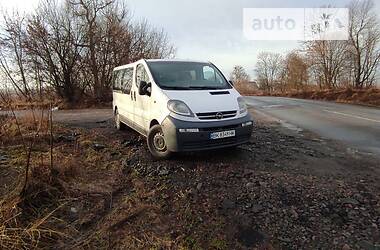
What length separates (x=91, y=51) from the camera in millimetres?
18750

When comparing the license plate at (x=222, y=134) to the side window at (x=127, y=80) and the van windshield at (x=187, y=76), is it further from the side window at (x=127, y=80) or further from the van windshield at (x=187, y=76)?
the side window at (x=127, y=80)

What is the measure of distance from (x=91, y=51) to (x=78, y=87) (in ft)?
8.16

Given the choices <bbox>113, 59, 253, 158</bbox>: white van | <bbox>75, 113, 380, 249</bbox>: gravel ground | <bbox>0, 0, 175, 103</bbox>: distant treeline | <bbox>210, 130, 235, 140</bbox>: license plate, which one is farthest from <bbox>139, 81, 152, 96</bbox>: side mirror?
<bbox>0, 0, 175, 103</bbox>: distant treeline

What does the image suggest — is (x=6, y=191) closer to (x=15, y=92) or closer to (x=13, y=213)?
(x=13, y=213)

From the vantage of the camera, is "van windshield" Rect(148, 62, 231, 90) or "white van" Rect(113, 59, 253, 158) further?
"van windshield" Rect(148, 62, 231, 90)

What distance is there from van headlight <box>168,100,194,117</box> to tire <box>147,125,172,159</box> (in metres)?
0.55

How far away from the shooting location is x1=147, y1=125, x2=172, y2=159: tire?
5.48m

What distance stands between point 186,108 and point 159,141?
0.89 m

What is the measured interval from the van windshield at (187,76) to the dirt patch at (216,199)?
4.33ft

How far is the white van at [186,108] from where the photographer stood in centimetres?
507

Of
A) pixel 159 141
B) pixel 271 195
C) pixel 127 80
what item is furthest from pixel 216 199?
pixel 127 80

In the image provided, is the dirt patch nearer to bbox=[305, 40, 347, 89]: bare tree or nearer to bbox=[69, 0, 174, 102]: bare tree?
bbox=[69, 0, 174, 102]: bare tree

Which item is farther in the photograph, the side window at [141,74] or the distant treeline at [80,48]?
the distant treeline at [80,48]

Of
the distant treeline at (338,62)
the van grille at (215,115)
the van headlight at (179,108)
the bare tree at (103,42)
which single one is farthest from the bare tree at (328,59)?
the van headlight at (179,108)
